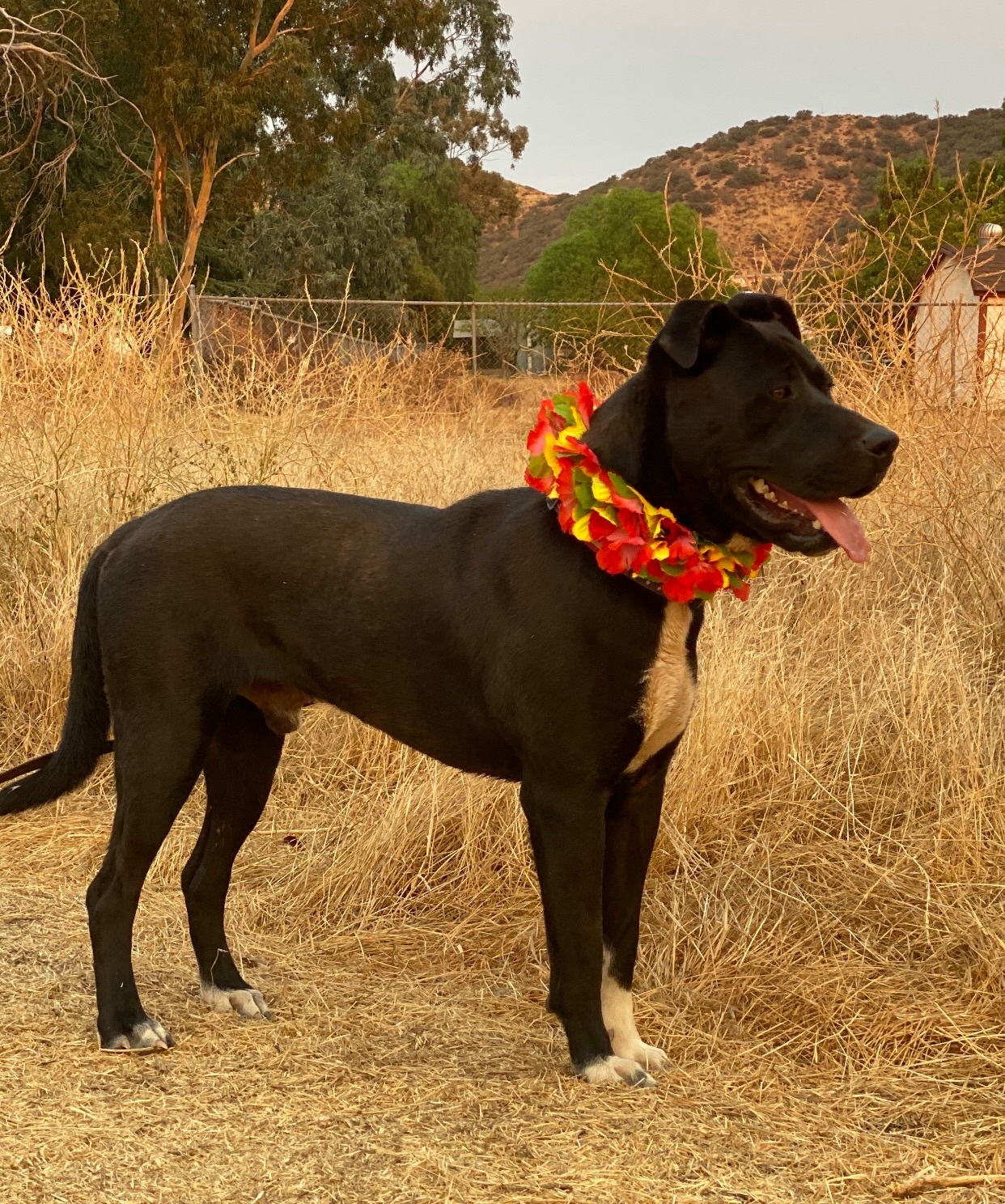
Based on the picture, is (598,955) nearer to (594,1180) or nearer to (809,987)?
(594,1180)

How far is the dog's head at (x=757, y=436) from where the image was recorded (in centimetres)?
272

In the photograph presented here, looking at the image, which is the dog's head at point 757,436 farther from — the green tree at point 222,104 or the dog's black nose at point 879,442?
the green tree at point 222,104

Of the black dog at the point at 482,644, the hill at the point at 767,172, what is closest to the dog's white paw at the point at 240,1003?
the black dog at the point at 482,644

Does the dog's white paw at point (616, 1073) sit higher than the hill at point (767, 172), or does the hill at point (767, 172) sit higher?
the hill at point (767, 172)

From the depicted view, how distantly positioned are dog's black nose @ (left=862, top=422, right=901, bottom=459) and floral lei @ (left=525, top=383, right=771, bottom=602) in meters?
0.38

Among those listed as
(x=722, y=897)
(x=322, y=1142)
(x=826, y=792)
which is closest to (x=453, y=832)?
(x=722, y=897)

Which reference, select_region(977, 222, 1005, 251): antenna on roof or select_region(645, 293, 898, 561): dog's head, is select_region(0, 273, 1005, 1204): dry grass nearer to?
select_region(977, 222, 1005, 251): antenna on roof

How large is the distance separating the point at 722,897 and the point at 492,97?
41.2 meters

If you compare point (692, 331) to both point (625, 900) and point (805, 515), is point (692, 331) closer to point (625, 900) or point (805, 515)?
point (805, 515)

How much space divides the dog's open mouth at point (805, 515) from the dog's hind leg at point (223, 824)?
1.43 m

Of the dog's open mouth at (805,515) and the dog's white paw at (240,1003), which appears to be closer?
the dog's open mouth at (805,515)

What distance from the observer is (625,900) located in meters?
3.11

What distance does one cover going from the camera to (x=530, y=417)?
913 centimetres

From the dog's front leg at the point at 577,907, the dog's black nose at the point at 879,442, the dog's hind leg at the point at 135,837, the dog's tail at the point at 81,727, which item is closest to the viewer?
the dog's black nose at the point at 879,442
